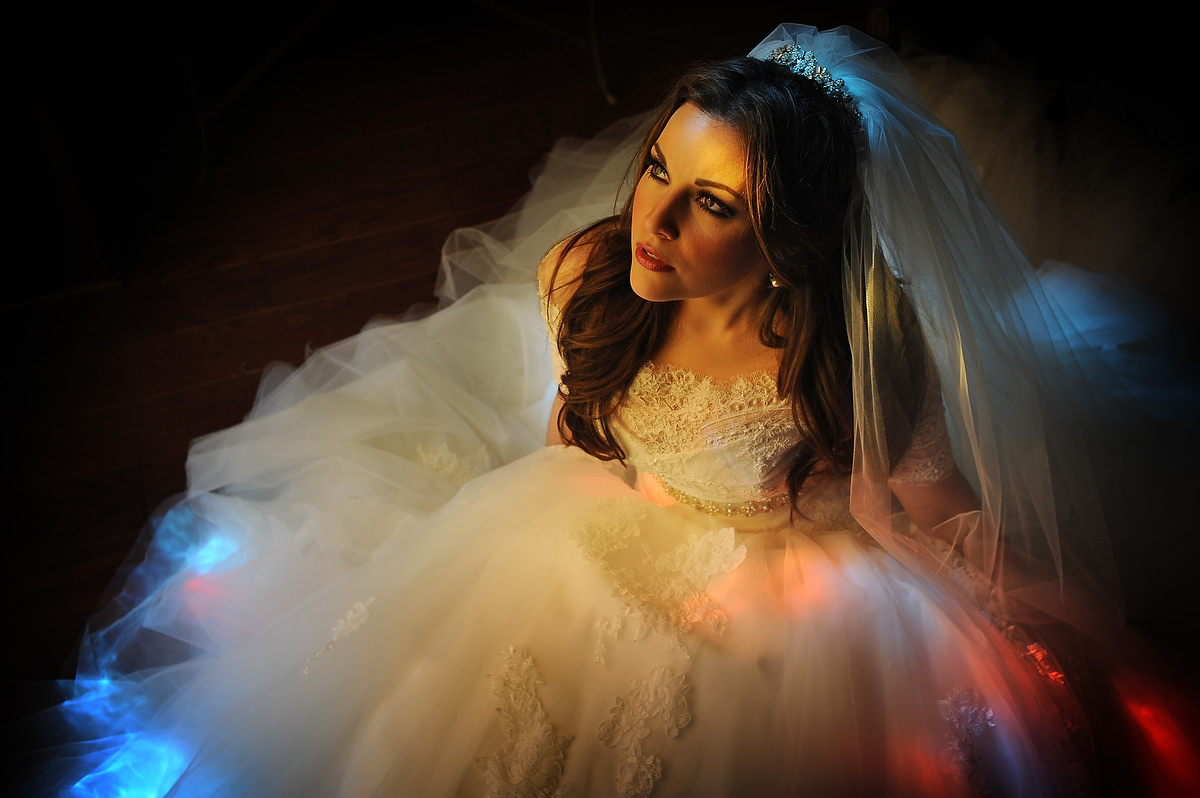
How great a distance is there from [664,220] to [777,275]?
0.18 meters

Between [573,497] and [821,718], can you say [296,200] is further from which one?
[821,718]

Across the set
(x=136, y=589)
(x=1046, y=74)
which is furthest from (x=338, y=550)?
(x=1046, y=74)

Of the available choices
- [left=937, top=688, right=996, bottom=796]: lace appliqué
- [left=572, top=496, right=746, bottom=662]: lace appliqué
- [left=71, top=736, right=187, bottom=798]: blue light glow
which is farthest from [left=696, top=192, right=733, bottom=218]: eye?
[left=71, top=736, right=187, bottom=798]: blue light glow

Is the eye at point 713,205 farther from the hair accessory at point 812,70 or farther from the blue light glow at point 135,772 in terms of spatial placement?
the blue light glow at point 135,772

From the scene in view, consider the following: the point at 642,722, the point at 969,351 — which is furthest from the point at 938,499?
the point at 642,722

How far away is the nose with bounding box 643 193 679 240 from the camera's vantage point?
1118 millimetres

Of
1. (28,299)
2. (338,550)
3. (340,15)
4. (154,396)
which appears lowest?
(338,550)

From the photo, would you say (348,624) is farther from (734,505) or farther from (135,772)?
(734,505)

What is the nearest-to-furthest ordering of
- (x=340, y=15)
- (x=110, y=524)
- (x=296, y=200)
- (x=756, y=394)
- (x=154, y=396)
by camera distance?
(x=756, y=394)
(x=110, y=524)
(x=154, y=396)
(x=296, y=200)
(x=340, y=15)

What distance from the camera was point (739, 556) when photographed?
1.37 meters

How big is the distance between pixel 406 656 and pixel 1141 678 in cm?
113

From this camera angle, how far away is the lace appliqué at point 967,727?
1214mm

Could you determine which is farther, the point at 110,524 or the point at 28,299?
the point at 28,299

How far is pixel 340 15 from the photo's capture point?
10.2ft
